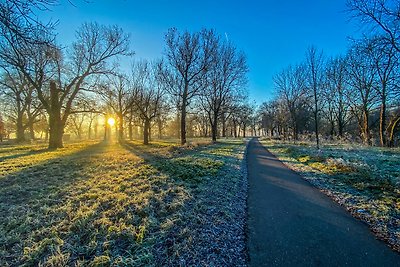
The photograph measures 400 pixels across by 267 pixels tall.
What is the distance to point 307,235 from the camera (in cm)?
404

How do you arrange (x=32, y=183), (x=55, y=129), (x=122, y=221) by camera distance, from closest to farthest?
(x=122, y=221), (x=32, y=183), (x=55, y=129)

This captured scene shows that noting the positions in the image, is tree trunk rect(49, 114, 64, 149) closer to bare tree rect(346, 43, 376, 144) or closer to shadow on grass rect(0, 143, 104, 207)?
shadow on grass rect(0, 143, 104, 207)

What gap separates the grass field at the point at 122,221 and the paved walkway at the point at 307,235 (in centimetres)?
40

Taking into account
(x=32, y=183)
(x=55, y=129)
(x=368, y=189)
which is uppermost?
(x=55, y=129)

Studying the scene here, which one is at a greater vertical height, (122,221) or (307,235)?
(122,221)

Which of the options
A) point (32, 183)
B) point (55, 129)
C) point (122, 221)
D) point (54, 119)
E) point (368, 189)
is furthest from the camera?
point (55, 129)

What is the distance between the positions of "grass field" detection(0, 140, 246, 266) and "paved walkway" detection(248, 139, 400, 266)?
1.32ft

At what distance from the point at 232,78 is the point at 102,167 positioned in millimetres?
23851

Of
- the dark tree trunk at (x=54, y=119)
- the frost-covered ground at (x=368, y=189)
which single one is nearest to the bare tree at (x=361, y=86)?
the frost-covered ground at (x=368, y=189)

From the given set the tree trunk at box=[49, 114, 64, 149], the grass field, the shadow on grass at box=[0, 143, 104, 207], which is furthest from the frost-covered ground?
the tree trunk at box=[49, 114, 64, 149]

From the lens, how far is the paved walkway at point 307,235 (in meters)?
3.30

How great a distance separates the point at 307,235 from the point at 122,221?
3.91 m

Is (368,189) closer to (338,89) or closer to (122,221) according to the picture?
(122,221)

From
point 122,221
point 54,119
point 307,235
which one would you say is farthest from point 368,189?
point 54,119
